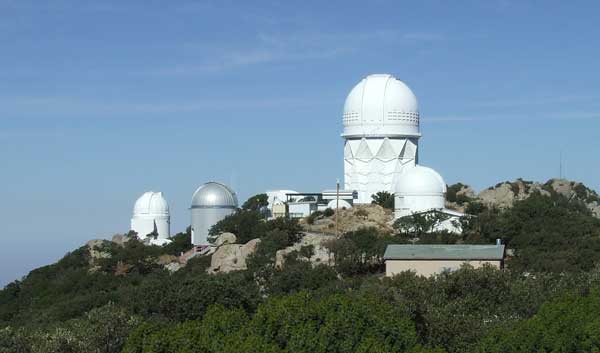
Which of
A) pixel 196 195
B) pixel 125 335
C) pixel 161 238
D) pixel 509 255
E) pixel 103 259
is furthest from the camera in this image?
pixel 161 238

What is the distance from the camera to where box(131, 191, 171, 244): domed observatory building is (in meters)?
72.4

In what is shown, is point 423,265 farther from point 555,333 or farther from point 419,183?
point 555,333

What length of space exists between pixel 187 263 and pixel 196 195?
8887mm

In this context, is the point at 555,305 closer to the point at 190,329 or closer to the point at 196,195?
the point at 190,329

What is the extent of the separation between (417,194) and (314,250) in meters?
8.29

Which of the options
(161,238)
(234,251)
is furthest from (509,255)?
(161,238)

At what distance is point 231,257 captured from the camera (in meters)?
49.8

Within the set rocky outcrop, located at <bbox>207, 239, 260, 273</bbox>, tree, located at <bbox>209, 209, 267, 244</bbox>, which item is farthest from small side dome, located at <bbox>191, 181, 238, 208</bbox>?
rocky outcrop, located at <bbox>207, 239, 260, 273</bbox>

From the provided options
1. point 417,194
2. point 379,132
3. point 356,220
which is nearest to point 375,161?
point 379,132

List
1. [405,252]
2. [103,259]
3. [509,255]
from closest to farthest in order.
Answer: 1. [405,252]
2. [509,255]
3. [103,259]

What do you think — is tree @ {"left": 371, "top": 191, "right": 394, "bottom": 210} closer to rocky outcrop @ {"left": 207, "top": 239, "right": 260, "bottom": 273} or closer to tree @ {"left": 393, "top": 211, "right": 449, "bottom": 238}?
tree @ {"left": 393, "top": 211, "right": 449, "bottom": 238}

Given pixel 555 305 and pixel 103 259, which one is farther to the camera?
pixel 103 259

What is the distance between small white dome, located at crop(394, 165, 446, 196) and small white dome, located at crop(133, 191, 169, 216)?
22376 mm

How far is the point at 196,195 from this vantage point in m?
61.0
